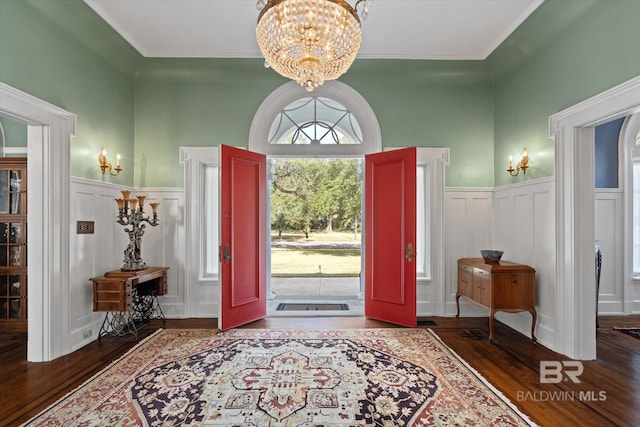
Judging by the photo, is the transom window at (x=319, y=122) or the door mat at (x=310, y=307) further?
the door mat at (x=310, y=307)

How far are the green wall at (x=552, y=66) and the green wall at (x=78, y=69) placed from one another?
475cm

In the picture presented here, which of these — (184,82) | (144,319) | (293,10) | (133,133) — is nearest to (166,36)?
(184,82)

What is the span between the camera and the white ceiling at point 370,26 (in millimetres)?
3324

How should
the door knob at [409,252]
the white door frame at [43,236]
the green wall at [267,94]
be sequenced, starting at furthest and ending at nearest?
the green wall at [267,94] → the door knob at [409,252] → the white door frame at [43,236]

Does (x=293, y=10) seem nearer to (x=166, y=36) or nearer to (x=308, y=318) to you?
(x=166, y=36)

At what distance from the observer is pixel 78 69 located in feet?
11.7

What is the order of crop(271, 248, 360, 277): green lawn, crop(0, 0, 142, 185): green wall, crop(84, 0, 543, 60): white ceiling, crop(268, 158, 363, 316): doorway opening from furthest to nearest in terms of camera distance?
1. crop(268, 158, 363, 316): doorway opening
2. crop(271, 248, 360, 277): green lawn
3. crop(84, 0, 543, 60): white ceiling
4. crop(0, 0, 142, 185): green wall

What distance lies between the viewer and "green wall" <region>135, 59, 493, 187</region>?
4594 mm

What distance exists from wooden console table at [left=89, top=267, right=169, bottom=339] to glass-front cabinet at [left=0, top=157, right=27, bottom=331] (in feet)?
3.52

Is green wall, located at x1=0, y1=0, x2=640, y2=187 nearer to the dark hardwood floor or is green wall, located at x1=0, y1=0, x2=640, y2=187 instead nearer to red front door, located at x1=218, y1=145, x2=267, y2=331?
red front door, located at x1=218, y1=145, x2=267, y2=331

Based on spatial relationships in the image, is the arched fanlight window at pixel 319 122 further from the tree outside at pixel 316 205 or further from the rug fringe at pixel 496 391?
the tree outside at pixel 316 205

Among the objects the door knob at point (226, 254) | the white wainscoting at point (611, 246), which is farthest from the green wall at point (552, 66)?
the door knob at point (226, 254)

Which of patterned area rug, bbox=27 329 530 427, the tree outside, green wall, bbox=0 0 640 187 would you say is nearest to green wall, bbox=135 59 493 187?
green wall, bbox=0 0 640 187

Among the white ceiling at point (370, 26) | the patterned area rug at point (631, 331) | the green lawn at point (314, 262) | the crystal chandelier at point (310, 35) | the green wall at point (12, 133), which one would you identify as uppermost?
the white ceiling at point (370, 26)
